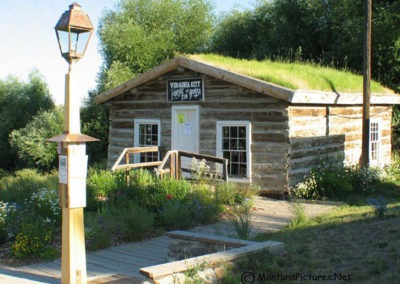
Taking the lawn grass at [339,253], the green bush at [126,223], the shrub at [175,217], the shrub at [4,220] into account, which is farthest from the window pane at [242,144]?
the shrub at [4,220]

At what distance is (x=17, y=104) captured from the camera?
94.0 ft

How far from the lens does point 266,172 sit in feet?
45.2

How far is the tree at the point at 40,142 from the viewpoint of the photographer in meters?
24.2

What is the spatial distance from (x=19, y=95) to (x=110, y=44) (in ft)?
19.4

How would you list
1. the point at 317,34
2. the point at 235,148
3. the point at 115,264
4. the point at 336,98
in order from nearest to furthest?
Answer: the point at 115,264
the point at 235,148
the point at 336,98
the point at 317,34

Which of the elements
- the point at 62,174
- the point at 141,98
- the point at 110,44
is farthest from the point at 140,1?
the point at 62,174

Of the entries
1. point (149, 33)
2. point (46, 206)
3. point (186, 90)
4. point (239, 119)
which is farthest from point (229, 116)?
point (149, 33)

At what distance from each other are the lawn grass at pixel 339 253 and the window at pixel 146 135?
25.4 feet

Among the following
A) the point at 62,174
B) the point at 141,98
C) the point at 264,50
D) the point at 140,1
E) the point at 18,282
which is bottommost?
the point at 18,282

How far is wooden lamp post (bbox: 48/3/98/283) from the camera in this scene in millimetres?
6121

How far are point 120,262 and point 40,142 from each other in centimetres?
1774

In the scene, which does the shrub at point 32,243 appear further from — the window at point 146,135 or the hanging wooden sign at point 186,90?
the window at point 146,135

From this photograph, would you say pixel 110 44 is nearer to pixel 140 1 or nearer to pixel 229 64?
pixel 140 1

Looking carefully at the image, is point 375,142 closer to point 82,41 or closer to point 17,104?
point 82,41
